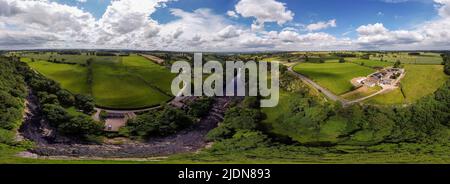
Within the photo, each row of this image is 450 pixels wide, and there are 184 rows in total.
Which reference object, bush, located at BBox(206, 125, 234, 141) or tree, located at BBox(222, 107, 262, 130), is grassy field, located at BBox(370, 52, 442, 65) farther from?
bush, located at BBox(206, 125, 234, 141)

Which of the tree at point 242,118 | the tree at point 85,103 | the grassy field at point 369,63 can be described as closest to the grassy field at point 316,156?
the tree at point 242,118

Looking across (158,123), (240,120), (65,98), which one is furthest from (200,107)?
(65,98)

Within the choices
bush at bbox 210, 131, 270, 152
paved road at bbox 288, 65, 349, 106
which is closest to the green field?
bush at bbox 210, 131, 270, 152

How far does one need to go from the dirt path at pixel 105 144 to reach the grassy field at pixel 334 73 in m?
26.2

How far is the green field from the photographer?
3083 inches

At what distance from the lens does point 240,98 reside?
280ft

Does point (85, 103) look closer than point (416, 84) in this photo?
Yes

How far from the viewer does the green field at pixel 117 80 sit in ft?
257

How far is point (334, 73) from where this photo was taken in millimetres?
90562

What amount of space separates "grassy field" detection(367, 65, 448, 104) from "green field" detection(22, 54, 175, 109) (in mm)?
42599

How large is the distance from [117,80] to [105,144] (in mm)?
18716

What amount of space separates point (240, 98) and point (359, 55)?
36.6 metres

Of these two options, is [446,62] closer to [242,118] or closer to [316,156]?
[242,118]
